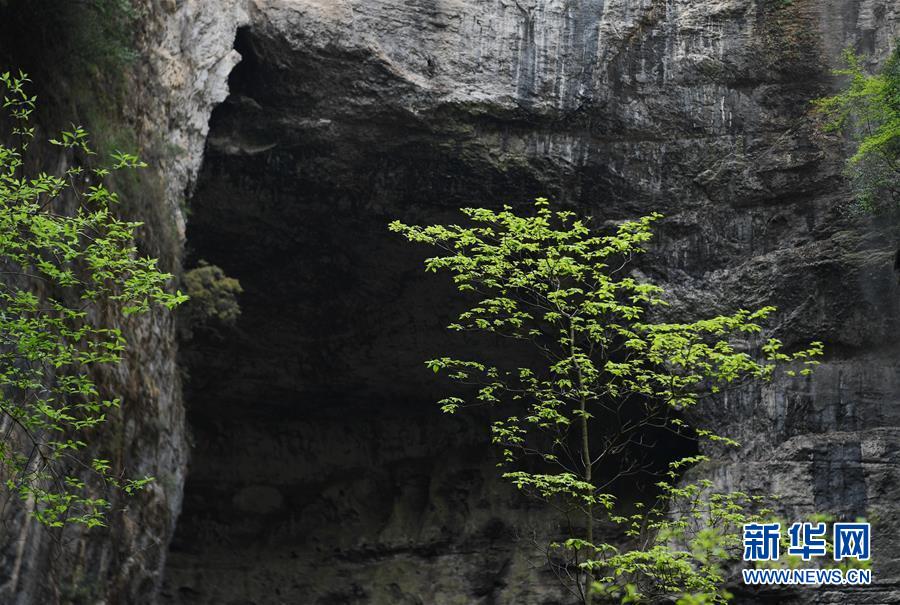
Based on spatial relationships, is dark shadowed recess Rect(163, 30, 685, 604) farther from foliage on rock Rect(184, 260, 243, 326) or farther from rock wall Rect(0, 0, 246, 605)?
rock wall Rect(0, 0, 246, 605)

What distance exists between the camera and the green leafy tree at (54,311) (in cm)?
779

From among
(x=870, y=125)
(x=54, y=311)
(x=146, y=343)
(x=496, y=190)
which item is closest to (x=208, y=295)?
(x=146, y=343)

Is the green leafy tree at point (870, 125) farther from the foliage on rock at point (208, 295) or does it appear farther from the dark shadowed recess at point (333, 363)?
the foliage on rock at point (208, 295)

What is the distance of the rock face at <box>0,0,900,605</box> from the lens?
56.2 ft

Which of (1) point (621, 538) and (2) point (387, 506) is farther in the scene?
(2) point (387, 506)

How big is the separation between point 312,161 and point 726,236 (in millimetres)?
7718

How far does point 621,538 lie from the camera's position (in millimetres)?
21281

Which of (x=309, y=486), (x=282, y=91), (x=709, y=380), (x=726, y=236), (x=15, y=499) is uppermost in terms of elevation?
(x=282, y=91)

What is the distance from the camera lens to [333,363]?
78.0ft

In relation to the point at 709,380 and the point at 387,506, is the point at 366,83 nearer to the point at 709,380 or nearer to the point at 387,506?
the point at 709,380

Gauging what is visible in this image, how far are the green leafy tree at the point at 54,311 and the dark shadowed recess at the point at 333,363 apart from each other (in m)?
6.50

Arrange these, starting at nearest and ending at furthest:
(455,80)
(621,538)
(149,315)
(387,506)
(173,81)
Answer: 1. (149,315)
2. (173,81)
3. (455,80)
4. (621,538)
5. (387,506)

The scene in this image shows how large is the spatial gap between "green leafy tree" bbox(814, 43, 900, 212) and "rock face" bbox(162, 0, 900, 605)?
455mm

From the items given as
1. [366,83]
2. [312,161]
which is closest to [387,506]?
[312,161]
